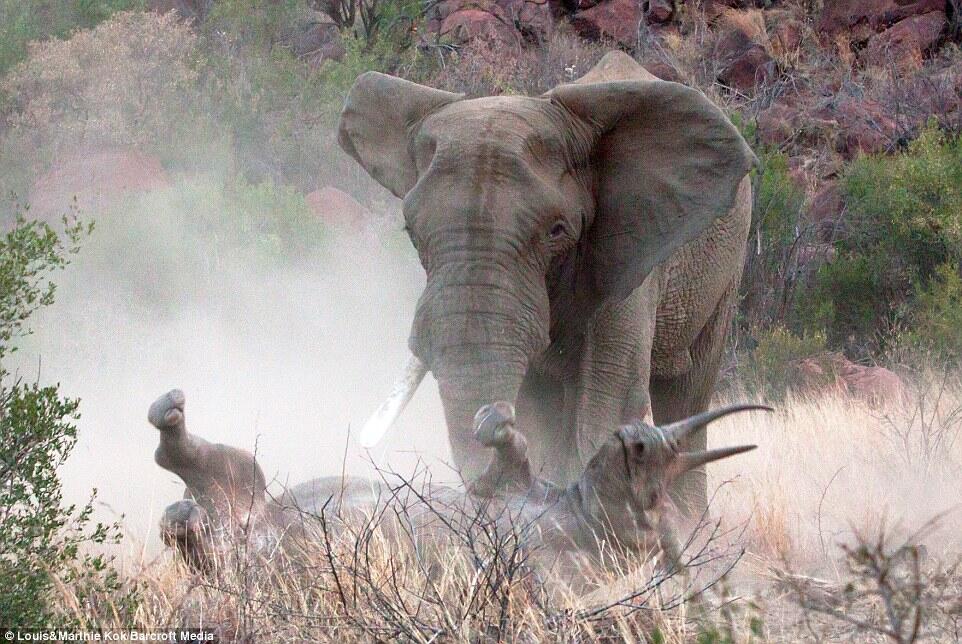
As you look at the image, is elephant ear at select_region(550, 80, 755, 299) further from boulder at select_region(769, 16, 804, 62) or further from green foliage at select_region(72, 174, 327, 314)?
Result: boulder at select_region(769, 16, 804, 62)

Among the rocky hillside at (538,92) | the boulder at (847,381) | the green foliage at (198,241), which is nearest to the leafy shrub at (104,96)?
the rocky hillside at (538,92)

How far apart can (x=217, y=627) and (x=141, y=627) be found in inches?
7.5

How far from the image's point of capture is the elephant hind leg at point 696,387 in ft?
21.7

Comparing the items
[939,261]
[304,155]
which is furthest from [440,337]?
[304,155]

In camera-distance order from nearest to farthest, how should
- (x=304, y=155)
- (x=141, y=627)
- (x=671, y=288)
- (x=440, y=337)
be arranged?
1. (x=141, y=627)
2. (x=440, y=337)
3. (x=671, y=288)
4. (x=304, y=155)

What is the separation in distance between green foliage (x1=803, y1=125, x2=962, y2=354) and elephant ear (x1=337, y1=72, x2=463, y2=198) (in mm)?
8115

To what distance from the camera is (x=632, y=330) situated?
5336 millimetres

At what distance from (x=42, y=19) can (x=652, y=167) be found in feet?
56.1

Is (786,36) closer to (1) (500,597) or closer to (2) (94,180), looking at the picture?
(2) (94,180)

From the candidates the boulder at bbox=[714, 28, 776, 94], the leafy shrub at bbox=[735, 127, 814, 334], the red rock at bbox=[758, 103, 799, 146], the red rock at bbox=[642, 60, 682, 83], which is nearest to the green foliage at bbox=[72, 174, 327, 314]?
the leafy shrub at bbox=[735, 127, 814, 334]

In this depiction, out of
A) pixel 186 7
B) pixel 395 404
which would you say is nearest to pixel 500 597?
pixel 395 404

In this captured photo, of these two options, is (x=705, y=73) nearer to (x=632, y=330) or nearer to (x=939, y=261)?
(x=939, y=261)

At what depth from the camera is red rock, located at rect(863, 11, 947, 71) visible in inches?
885

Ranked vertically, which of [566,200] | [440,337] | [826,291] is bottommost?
[440,337]
